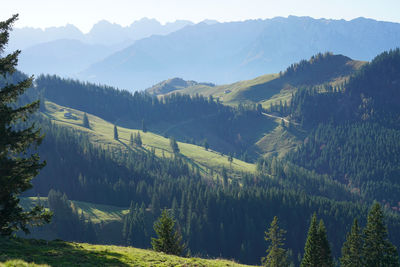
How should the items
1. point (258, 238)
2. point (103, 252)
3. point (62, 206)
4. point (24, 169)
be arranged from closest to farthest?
point (24, 169) → point (103, 252) → point (62, 206) → point (258, 238)

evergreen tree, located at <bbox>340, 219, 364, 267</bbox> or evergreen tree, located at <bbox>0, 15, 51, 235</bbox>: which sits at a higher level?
evergreen tree, located at <bbox>0, 15, 51, 235</bbox>

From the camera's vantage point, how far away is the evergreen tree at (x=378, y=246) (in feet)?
152

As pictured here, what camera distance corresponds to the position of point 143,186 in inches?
7431

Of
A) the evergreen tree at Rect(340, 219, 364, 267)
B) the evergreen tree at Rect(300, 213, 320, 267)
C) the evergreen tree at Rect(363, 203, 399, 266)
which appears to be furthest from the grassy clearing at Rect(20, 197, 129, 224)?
the evergreen tree at Rect(363, 203, 399, 266)

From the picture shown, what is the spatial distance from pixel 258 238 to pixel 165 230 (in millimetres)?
126064

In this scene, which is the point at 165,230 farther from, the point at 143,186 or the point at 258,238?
the point at 143,186

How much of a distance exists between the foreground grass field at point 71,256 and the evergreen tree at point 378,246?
25967 mm

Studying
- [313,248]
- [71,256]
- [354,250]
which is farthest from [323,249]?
[71,256]

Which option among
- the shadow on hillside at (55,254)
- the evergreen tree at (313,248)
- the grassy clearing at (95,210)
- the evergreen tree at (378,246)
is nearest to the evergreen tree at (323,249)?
the evergreen tree at (313,248)

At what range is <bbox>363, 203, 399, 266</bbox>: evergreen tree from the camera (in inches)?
1823

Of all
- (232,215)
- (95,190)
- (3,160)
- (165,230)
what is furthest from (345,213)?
(3,160)

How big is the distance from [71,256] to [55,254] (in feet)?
4.38

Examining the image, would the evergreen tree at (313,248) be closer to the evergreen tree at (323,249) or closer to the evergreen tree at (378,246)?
the evergreen tree at (323,249)

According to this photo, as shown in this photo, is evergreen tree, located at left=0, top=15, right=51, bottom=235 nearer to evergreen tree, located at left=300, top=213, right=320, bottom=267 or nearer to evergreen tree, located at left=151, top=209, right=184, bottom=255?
evergreen tree, located at left=151, top=209, right=184, bottom=255
